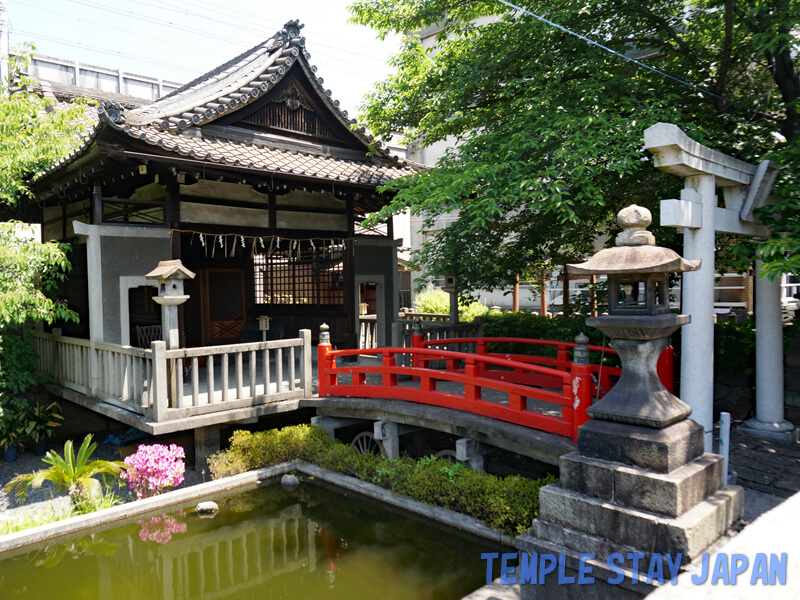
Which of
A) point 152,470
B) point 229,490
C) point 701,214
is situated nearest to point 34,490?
point 152,470

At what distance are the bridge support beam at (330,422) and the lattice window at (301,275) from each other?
4.80 meters

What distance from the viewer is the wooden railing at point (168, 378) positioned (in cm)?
857

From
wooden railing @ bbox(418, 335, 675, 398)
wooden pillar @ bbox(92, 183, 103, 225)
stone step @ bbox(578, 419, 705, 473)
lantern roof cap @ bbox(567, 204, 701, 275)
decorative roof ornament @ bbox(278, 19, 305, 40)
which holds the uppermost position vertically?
decorative roof ornament @ bbox(278, 19, 305, 40)

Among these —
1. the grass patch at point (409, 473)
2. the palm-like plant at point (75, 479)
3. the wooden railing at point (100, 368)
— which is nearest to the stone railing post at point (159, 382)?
the wooden railing at point (100, 368)

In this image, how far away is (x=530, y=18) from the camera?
897 centimetres

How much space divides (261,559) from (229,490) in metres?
1.92

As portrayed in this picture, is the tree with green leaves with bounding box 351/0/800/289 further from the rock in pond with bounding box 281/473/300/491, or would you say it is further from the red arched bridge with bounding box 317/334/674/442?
the rock in pond with bounding box 281/473/300/491

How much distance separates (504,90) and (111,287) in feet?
26.0

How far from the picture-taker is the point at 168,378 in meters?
8.72

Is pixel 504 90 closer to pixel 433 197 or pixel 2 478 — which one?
pixel 433 197

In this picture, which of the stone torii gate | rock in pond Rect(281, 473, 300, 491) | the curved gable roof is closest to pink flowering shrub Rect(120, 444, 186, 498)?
rock in pond Rect(281, 473, 300, 491)

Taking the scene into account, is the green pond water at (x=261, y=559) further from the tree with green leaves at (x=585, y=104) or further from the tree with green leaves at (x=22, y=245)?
Result: the tree with green leaves at (x=585, y=104)

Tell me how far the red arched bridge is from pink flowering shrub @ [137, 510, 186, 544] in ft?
10.7

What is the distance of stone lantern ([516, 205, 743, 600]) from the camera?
511 centimetres
